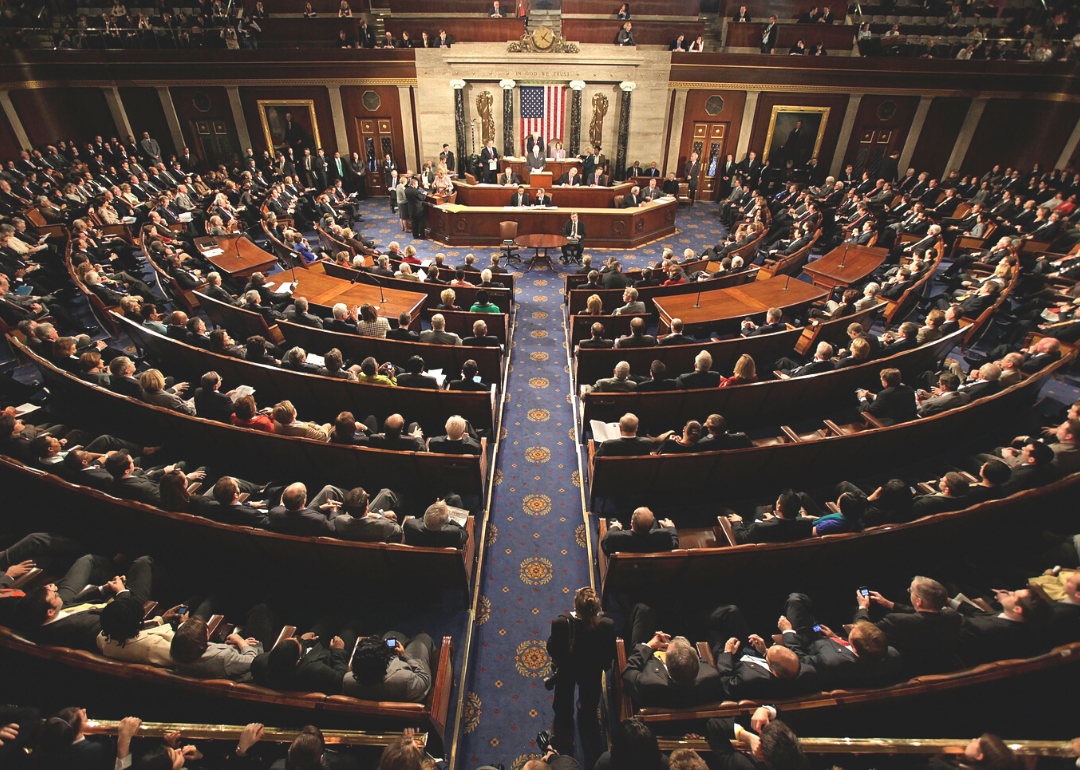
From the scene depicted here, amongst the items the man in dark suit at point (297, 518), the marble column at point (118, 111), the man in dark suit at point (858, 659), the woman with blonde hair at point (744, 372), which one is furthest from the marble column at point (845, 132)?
the marble column at point (118, 111)

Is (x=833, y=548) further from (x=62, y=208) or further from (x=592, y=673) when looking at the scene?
(x=62, y=208)

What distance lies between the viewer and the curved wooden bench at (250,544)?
3.46 meters

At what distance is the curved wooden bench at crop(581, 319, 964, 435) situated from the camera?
518 cm

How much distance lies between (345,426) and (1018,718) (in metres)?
5.12

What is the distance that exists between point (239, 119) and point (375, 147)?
4.03 metres

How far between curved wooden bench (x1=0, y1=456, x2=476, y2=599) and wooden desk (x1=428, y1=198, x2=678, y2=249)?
9.45 meters

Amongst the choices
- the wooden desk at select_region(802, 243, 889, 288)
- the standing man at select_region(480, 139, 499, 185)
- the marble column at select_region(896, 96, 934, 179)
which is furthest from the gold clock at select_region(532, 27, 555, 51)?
the marble column at select_region(896, 96, 934, 179)

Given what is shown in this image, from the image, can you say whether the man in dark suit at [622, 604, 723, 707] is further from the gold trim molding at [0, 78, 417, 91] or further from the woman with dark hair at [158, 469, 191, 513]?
the gold trim molding at [0, 78, 417, 91]

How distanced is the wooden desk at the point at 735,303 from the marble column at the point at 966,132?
Result: 38.6ft

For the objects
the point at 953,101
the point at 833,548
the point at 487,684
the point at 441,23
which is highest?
the point at 441,23

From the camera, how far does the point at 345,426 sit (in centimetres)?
437

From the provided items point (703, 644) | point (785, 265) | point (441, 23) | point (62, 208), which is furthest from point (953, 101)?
point (62, 208)

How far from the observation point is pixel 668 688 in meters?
2.80

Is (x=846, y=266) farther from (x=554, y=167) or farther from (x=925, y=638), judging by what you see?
(x=554, y=167)
